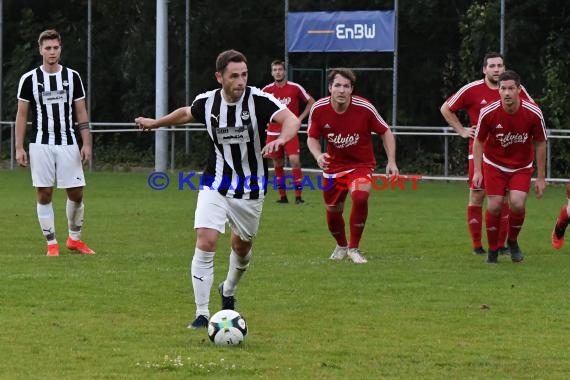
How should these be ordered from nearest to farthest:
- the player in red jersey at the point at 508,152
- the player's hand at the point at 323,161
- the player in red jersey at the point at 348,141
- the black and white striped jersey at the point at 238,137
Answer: the black and white striped jersey at the point at 238,137 → the player's hand at the point at 323,161 → the player in red jersey at the point at 508,152 → the player in red jersey at the point at 348,141

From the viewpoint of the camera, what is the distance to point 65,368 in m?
7.00

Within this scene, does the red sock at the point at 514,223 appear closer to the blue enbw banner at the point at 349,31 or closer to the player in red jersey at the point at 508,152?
the player in red jersey at the point at 508,152

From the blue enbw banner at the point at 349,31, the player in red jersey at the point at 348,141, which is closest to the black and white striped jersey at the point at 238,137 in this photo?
the player in red jersey at the point at 348,141

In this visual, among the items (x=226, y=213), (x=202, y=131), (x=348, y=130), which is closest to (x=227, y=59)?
(x=226, y=213)

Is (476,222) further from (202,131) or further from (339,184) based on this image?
(202,131)

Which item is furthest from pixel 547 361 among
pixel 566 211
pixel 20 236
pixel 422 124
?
pixel 422 124

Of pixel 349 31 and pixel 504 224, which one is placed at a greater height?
pixel 349 31

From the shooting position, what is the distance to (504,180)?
38.7ft

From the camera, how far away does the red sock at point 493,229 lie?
469 inches

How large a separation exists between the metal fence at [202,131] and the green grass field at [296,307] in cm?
697

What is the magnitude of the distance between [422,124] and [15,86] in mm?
8930

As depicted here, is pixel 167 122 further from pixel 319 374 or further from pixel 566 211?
pixel 566 211

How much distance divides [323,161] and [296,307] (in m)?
1.96

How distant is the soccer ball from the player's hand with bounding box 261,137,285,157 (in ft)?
3.19
